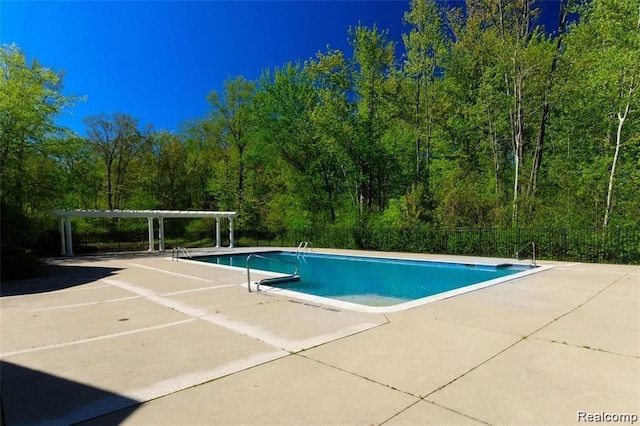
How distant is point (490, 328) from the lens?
4754 millimetres

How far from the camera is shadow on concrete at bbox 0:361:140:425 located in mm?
2701

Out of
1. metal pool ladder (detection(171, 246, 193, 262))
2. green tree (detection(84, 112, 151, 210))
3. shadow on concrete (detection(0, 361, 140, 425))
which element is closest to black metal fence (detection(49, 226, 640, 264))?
metal pool ladder (detection(171, 246, 193, 262))

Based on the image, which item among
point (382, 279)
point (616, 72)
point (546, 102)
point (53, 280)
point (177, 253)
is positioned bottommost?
point (382, 279)

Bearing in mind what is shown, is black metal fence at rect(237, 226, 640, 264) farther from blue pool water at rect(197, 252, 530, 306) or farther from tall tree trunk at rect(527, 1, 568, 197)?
tall tree trunk at rect(527, 1, 568, 197)

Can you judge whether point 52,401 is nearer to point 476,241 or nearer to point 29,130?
point 476,241

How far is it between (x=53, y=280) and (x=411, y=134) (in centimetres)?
1977

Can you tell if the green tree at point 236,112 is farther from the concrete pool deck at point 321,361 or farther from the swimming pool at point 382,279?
the concrete pool deck at point 321,361

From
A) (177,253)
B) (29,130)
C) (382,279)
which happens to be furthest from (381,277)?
(29,130)

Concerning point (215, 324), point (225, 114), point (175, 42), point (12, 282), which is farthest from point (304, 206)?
point (215, 324)

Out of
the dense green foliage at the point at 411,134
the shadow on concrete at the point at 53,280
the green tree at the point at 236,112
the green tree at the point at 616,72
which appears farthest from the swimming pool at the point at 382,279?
the green tree at the point at 236,112

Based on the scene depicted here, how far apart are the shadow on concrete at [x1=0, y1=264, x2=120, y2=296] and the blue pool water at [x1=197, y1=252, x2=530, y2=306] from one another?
18.0 ft

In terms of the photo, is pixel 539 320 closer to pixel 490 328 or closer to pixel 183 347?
pixel 490 328

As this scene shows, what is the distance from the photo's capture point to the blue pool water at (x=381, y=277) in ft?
29.8

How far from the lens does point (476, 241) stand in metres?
14.7
